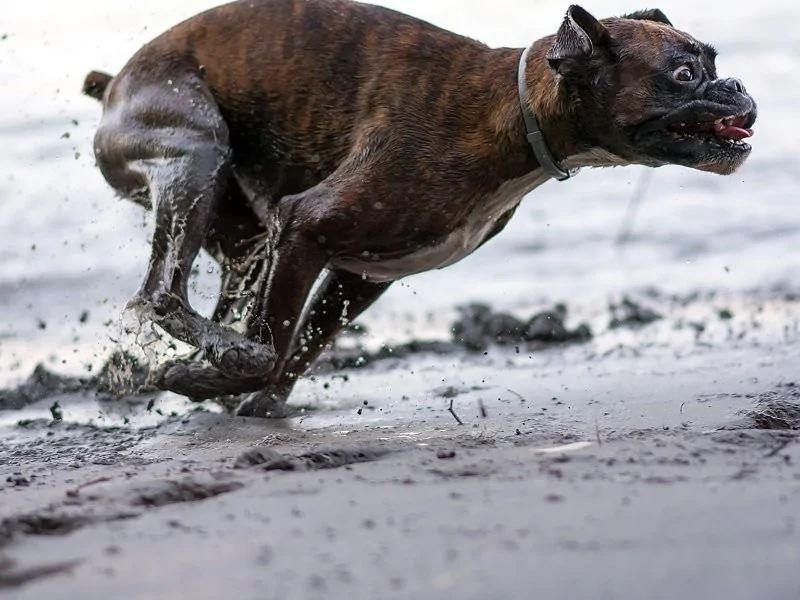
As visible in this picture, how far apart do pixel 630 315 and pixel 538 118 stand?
9.85 ft

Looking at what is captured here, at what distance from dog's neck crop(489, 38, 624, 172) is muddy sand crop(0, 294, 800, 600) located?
0.99m

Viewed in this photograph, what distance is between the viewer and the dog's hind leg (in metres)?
5.18

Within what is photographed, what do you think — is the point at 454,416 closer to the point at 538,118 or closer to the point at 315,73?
the point at 538,118

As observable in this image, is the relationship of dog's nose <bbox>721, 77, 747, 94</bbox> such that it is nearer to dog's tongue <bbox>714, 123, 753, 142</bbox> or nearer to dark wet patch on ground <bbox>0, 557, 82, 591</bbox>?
dog's tongue <bbox>714, 123, 753, 142</bbox>

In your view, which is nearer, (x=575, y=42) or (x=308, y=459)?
(x=308, y=459)

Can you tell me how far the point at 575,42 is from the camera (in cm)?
478

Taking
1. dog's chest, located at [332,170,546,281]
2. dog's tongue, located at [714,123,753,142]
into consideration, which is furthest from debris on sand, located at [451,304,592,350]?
dog's tongue, located at [714,123,753,142]

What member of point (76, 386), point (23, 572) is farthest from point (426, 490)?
point (76, 386)

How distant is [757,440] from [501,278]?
5419 millimetres

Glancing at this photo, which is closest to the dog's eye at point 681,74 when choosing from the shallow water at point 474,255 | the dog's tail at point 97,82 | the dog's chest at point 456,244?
the dog's chest at point 456,244

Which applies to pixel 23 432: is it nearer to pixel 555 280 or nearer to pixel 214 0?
pixel 555 280

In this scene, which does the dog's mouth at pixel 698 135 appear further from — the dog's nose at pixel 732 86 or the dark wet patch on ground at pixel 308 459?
the dark wet patch on ground at pixel 308 459

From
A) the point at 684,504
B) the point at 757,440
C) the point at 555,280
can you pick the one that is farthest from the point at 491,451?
the point at 555,280

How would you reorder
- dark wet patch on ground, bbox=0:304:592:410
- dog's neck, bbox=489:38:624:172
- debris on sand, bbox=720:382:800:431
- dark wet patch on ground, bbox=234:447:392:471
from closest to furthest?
dark wet patch on ground, bbox=234:447:392:471 → debris on sand, bbox=720:382:800:431 → dog's neck, bbox=489:38:624:172 → dark wet patch on ground, bbox=0:304:592:410
